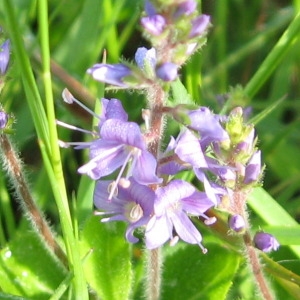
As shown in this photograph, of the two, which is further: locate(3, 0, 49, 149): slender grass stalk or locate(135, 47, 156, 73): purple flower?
locate(3, 0, 49, 149): slender grass stalk

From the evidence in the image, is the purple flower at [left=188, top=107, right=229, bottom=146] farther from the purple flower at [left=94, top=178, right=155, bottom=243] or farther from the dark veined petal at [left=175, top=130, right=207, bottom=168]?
the purple flower at [left=94, top=178, right=155, bottom=243]

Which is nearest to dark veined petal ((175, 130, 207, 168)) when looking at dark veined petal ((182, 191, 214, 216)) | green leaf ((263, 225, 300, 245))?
dark veined petal ((182, 191, 214, 216))

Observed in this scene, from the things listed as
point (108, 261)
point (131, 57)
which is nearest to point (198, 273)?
point (108, 261)

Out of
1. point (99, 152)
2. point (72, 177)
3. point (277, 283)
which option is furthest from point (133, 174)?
point (72, 177)

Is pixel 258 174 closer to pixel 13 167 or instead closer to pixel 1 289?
pixel 13 167

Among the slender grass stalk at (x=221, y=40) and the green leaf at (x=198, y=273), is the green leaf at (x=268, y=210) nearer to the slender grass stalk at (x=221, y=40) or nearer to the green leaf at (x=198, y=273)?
the green leaf at (x=198, y=273)

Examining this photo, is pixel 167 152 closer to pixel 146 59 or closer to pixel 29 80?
pixel 146 59

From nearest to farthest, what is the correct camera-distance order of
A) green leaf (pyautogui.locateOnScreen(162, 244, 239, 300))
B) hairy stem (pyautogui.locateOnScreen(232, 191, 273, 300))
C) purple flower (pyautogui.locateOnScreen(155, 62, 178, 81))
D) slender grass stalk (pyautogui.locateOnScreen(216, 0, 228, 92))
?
purple flower (pyautogui.locateOnScreen(155, 62, 178, 81))
hairy stem (pyautogui.locateOnScreen(232, 191, 273, 300))
green leaf (pyautogui.locateOnScreen(162, 244, 239, 300))
slender grass stalk (pyautogui.locateOnScreen(216, 0, 228, 92))
